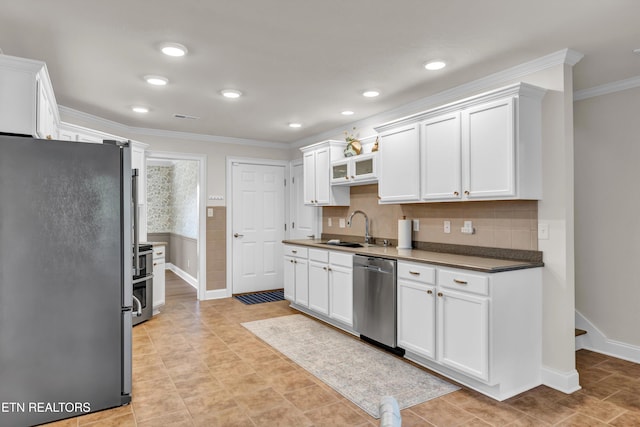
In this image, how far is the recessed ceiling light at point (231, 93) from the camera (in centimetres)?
371

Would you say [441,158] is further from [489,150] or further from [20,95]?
[20,95]

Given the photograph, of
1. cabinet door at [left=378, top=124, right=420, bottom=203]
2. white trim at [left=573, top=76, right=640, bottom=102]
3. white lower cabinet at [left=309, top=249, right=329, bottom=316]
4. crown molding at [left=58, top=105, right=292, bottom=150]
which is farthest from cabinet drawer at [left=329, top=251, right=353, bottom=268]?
crown molding at [left=58, top=105, right=292, bottom=150]

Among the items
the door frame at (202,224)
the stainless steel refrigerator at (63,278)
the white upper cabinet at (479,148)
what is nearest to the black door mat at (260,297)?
the door frame at (202,224)

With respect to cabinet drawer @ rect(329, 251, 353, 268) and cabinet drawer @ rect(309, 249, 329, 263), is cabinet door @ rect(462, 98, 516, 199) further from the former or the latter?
cabinet drawer @ rect(309, 249, 329, 263)

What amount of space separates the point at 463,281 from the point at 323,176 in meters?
2.66

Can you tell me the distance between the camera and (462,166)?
3162 mm

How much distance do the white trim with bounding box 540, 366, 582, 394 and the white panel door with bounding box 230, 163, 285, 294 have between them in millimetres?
4312

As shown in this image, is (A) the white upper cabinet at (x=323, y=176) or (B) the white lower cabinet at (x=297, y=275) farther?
(A) the white upper cabinet at (x=323, y=176)

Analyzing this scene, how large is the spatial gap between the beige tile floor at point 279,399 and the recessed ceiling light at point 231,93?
2444 mm

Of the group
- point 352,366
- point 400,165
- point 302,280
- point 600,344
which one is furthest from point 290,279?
point 600,344

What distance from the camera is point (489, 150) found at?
116 inches

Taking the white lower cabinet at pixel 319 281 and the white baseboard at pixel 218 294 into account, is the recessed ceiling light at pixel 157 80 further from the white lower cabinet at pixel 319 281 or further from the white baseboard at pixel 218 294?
the white baseboard at pixel 218 294

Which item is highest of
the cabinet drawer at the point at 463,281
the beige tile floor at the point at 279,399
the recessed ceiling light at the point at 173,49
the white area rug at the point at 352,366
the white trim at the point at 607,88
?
the recessed ceiling light at the point at 173,49

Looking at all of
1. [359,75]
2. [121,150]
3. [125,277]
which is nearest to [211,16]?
[121,150]
